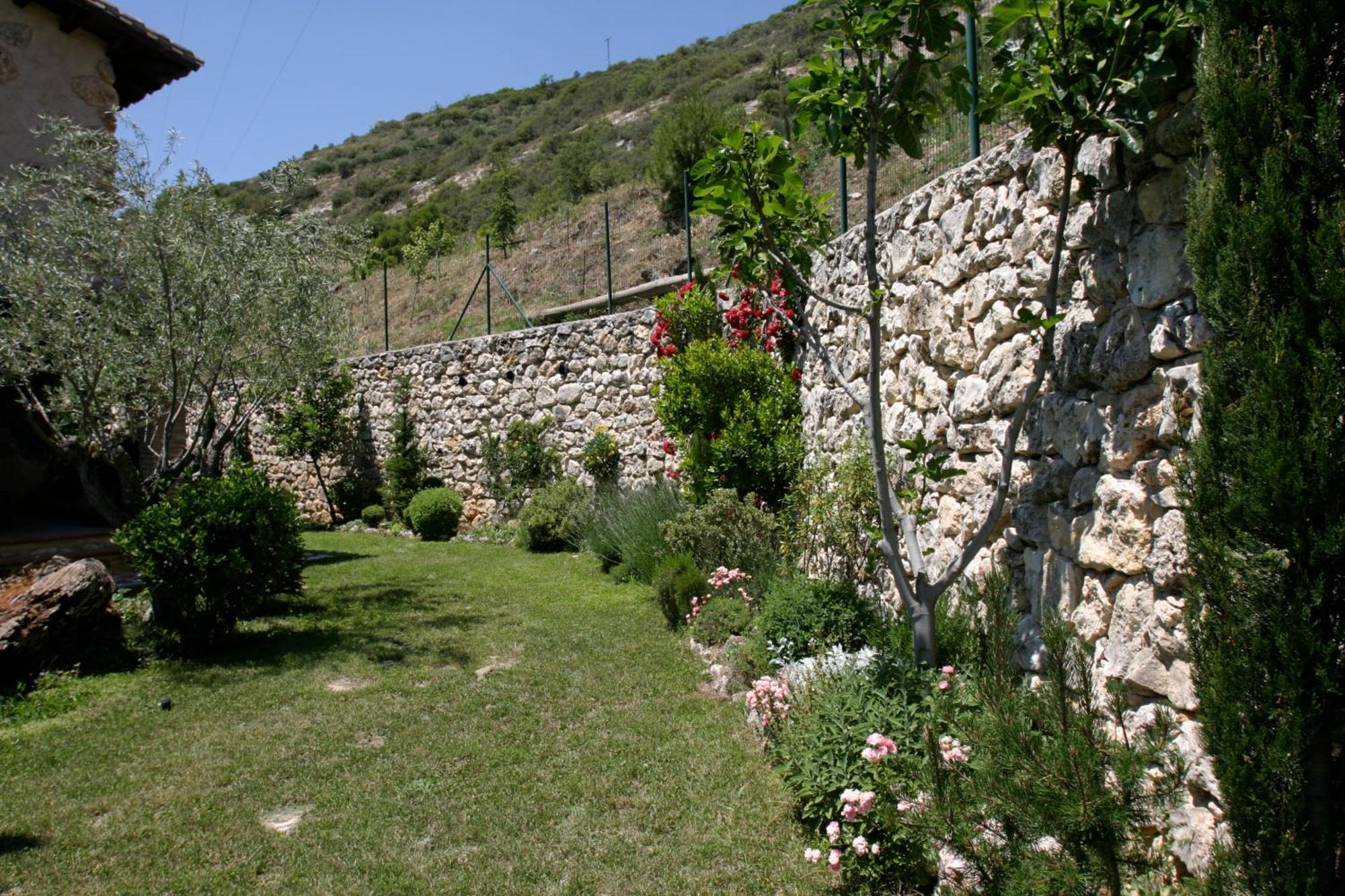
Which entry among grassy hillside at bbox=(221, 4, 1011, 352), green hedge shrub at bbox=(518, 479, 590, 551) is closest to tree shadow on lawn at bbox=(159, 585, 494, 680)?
green hedge shrub at bbox=(518, 479, 590, 551)

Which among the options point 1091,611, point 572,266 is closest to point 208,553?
point 1091,611

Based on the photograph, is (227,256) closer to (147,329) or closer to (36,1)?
(147,329)

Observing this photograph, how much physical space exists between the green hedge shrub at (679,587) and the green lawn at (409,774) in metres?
0.20

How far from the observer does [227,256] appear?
7566 millimetres

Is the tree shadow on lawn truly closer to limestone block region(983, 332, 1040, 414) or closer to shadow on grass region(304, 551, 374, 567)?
shadow on grass region(304, 551, 374, 567)

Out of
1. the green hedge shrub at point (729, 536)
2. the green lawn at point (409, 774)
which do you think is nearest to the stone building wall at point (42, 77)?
the green lawn at point (409, 774)

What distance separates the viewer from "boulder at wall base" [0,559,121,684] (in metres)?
6.14

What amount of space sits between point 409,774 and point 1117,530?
3703 mm

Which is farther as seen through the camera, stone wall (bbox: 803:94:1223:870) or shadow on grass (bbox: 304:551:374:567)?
shadow on grass (bbox: 304:551:374:567)

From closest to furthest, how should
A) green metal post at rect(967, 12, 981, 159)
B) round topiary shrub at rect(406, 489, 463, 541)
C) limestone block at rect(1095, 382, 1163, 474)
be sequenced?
limestone block at rect(1095, 382, 1163, 474) → green metal post at rect(967, 12, 981, 159) → round topiary shrub at rect(406, 489, 463, 541)

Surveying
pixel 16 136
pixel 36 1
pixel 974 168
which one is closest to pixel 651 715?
pixel 974 168

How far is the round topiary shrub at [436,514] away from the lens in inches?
521

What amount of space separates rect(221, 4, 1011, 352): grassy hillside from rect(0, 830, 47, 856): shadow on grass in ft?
17.5

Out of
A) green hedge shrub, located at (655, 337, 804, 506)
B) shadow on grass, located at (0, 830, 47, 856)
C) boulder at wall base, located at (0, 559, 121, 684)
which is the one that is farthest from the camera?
green hedge shrub, located at (655, 337, 804, 506)
